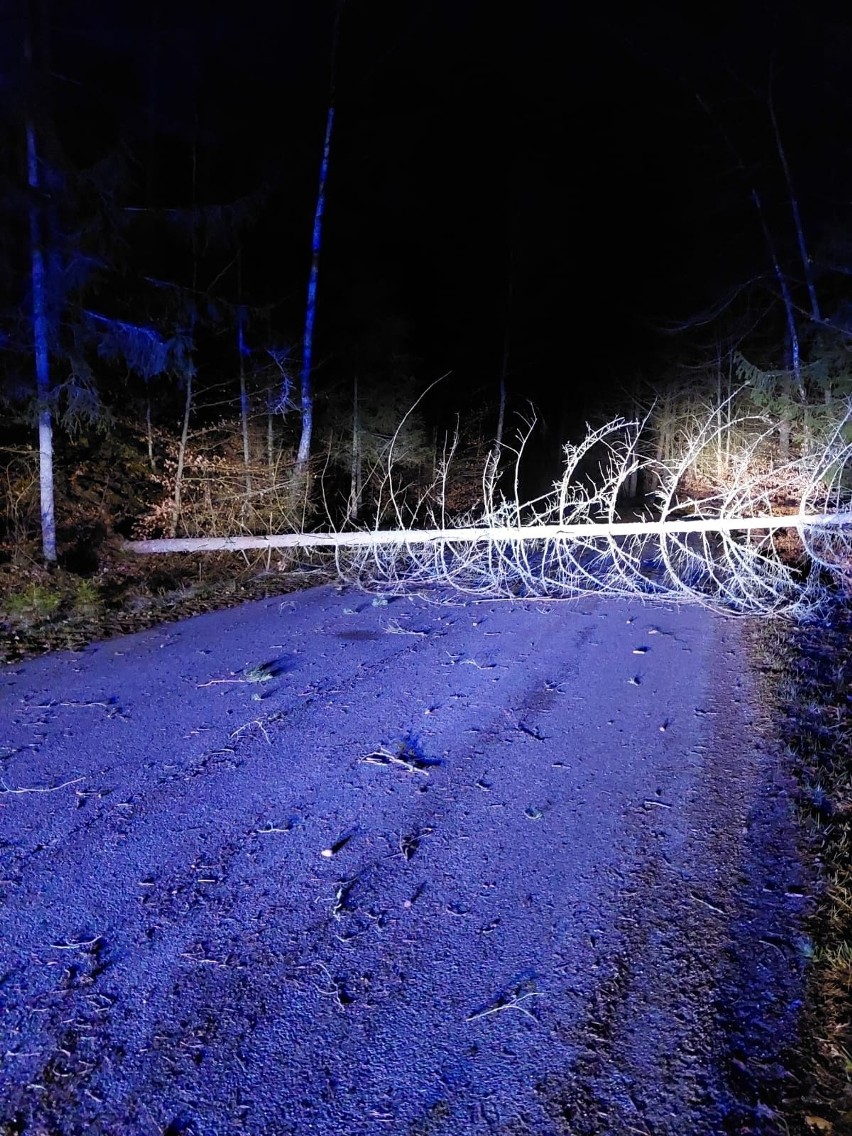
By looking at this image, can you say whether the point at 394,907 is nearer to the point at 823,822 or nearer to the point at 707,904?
the point at 707,904

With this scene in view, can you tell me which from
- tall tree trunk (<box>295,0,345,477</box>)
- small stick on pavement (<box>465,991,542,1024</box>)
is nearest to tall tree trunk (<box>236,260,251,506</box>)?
tall tree trunk (<box>295,0,345,477</box>)

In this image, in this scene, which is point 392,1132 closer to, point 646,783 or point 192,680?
point 646,783

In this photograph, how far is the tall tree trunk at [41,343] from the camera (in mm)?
8586

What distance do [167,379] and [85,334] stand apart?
2.88m

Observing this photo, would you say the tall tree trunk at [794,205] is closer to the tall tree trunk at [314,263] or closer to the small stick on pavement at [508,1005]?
the tall tree trunk at [314,263]

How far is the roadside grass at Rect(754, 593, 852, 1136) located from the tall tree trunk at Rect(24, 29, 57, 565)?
30.4 feet

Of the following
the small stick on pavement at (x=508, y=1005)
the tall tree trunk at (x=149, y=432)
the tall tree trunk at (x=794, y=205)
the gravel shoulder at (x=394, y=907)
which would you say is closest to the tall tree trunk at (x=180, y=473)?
the tall tree trunk at (x=149, y=432)

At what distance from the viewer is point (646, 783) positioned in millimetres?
4062

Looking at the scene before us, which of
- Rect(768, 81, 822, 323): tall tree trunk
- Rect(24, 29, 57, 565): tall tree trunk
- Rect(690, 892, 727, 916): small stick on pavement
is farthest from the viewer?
Rect(768, 81, 822, 323): tall tree trunk

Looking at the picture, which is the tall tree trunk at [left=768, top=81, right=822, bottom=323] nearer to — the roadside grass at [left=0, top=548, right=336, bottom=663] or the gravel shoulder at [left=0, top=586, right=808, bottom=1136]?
the roadside grass at [left=0, top=548, right=336, bottom=663]

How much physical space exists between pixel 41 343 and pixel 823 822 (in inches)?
409

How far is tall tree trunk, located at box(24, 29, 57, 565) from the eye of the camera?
28.2ft

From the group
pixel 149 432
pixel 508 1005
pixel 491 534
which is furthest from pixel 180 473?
pixel 508 1005

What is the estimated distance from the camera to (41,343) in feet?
28.9
